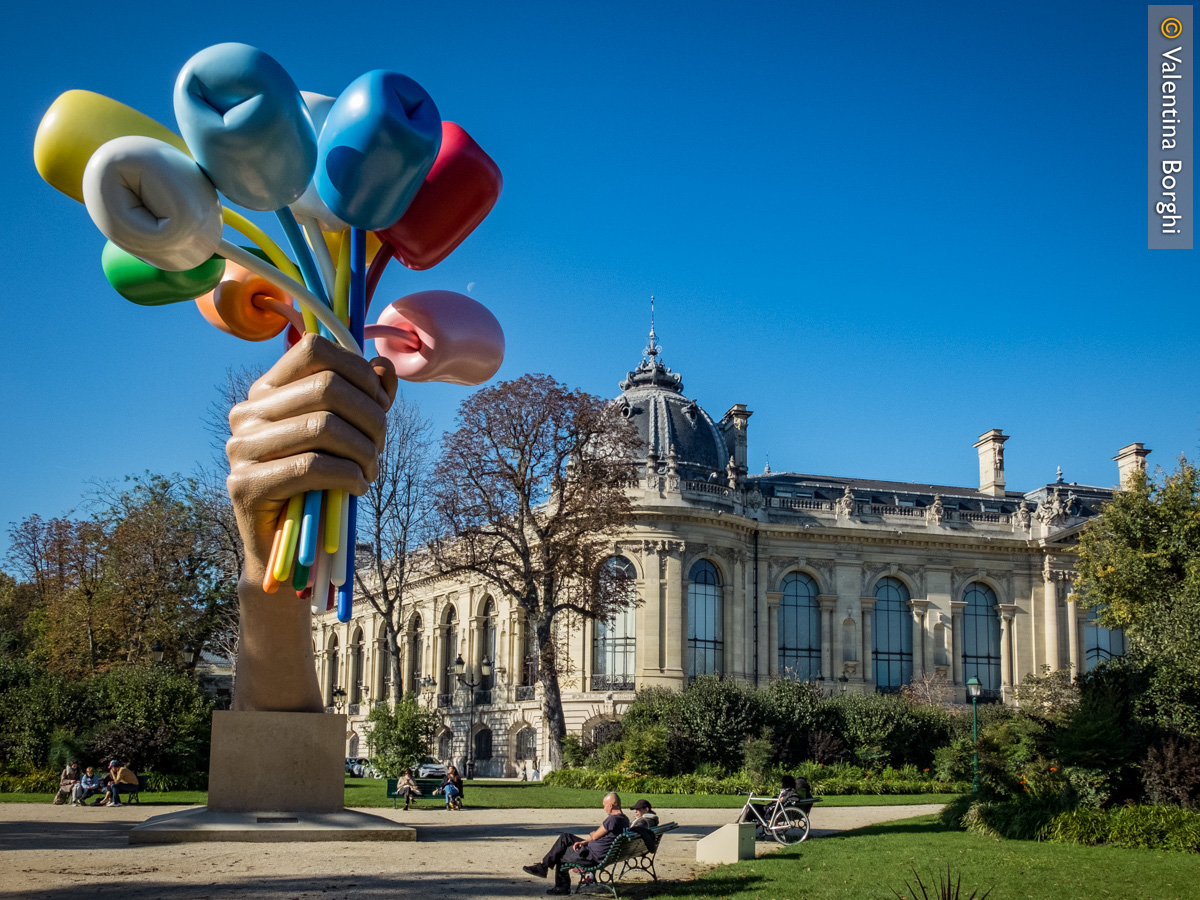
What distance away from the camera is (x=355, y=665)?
71125 millimetres

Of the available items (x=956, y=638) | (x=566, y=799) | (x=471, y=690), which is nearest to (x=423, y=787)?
(x=566, y=799)

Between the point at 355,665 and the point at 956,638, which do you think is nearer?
the point at 956,638

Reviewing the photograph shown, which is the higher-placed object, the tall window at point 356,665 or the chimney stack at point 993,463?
the chimney stack at point 993,463

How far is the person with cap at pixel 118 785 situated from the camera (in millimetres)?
23922

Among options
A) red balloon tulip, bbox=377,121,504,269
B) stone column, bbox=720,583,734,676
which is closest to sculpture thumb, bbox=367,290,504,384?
red balloon tulip, bbox=377,121,504,269

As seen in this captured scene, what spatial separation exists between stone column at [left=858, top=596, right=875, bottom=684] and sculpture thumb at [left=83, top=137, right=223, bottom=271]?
152 ft

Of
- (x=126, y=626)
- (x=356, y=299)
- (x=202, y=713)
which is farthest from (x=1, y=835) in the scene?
(x=126, y=626)

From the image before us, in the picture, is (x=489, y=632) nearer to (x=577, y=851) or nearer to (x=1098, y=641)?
(x=1098, y=641)

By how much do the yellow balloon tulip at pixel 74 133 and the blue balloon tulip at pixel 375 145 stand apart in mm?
2197

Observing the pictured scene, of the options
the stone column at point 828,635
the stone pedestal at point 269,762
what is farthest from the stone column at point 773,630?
the stone pedestal at point 269,762

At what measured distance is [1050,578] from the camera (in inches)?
2270

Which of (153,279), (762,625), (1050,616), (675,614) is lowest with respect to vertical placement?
(762,625)

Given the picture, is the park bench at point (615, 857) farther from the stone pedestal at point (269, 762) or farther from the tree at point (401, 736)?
the tree at point (401, 736)

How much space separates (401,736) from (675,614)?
1753 cm
